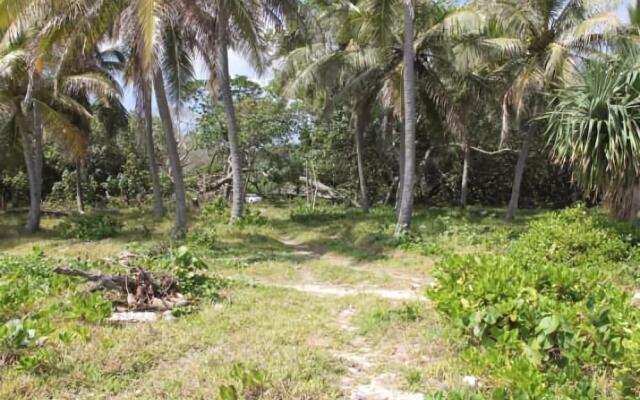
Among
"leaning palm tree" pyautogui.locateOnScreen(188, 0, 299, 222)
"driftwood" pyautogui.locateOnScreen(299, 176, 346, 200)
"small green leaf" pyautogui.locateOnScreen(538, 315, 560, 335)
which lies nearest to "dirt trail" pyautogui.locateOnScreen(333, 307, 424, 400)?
"small green leaf" pyautogui.locateOnScreen(538, 315, 560, 335)

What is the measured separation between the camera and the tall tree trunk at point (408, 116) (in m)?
10.7

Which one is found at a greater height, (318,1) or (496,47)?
(318,1)

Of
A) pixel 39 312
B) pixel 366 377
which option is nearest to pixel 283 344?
pixel 366 377

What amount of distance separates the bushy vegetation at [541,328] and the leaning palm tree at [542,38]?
8674 mm

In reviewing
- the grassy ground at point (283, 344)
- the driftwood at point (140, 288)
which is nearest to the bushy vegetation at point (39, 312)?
the grassy ground at point (283, 344)

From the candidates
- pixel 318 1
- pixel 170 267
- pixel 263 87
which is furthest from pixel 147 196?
pixel 170 267

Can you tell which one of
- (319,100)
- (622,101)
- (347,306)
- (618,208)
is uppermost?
(319,100)

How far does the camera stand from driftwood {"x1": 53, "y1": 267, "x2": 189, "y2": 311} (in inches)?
229

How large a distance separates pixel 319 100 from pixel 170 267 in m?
12.3

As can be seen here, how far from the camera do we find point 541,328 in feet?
11.9

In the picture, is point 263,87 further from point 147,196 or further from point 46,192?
point 46,192

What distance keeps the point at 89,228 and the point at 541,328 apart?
474 inches

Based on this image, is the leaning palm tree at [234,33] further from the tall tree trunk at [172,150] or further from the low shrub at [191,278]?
the low shrub at [191,278]

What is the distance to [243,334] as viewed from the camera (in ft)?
15.9
